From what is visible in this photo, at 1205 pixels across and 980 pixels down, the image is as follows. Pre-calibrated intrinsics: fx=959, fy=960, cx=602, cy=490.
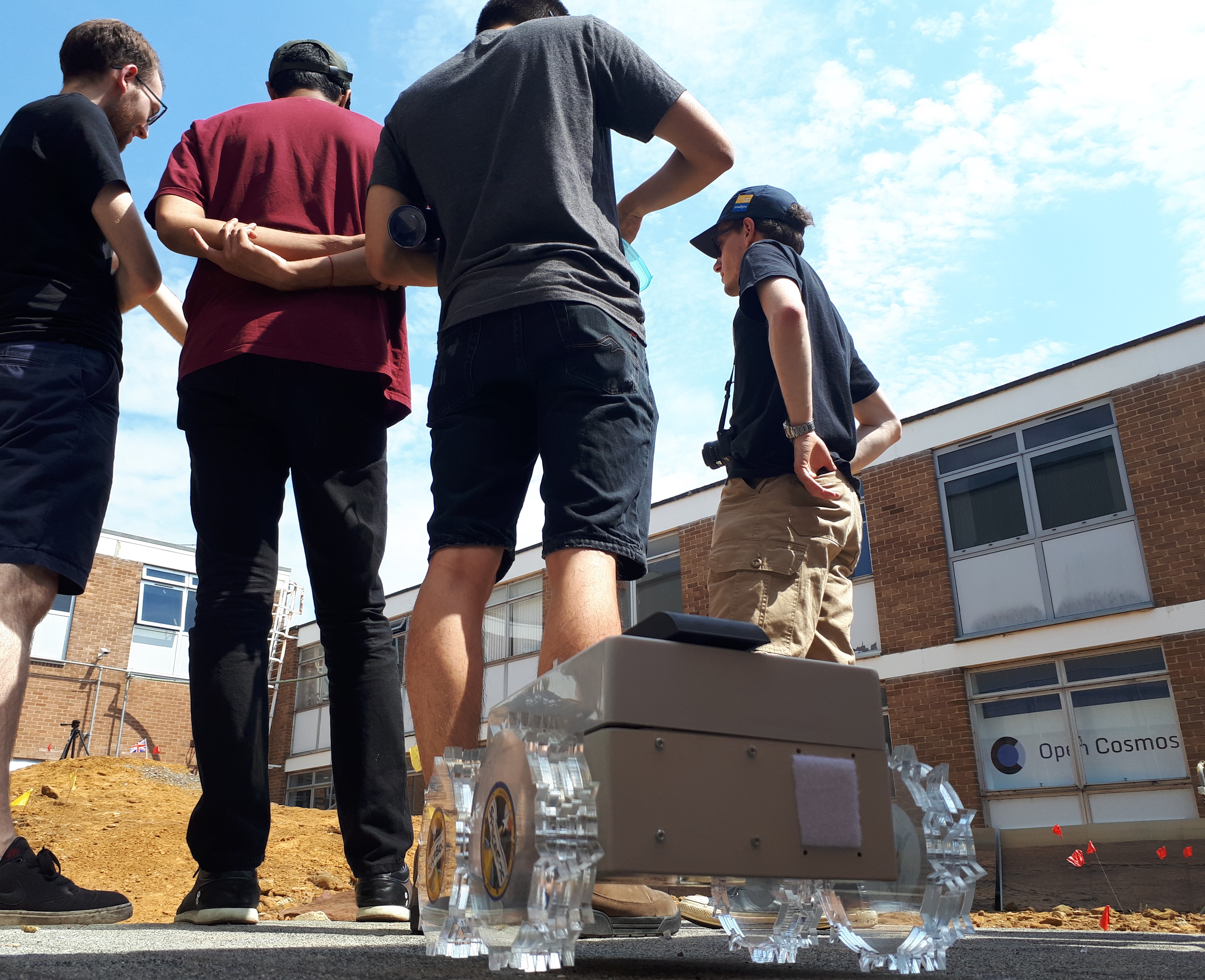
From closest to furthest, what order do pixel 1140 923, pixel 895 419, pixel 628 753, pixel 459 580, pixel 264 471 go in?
pixel 628 753 < pixel 459 580 < pixel 264 471 < pixel 895 419 < pixel 1140 923

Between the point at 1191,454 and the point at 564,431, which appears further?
the point at 1191,454

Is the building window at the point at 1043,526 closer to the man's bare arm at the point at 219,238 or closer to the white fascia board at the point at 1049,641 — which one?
the white fascia board at the point at 1049,641

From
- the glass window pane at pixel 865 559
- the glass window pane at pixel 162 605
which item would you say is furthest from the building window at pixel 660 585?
the glass window pane at pixel 162 605

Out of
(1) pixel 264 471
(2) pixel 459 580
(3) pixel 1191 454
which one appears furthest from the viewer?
(3) pixel 1191 454

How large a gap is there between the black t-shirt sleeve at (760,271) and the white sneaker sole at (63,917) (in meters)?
2.16

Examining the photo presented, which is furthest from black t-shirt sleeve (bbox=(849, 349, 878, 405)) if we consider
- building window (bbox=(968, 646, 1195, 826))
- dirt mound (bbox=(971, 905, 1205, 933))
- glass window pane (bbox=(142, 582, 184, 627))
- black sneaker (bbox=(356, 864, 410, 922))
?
glass window pane (bbox=(142, 582, 184, 627))

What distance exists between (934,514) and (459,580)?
13.7 meters

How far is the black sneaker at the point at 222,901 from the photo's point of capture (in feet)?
6.49

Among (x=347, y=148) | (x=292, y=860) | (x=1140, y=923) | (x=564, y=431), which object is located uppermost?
(x=347, y=148)

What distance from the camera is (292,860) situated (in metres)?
4.66

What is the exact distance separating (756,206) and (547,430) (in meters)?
1.94

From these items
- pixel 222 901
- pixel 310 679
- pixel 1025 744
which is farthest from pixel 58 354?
pixel 310 679

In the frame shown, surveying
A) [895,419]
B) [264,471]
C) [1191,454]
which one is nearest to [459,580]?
[264,471]

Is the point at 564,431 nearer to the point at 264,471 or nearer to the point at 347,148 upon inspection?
the point at 264,471
